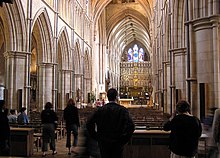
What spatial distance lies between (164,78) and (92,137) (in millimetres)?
17983

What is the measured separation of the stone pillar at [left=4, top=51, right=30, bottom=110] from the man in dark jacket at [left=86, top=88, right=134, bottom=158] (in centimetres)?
1381

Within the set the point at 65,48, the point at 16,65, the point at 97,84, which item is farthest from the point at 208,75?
the point at 97,84

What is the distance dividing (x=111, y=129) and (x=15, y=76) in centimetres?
1435

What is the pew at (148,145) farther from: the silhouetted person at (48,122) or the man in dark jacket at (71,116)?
the silhouetted person at (48,122)

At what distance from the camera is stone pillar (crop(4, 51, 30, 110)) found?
54.1ft

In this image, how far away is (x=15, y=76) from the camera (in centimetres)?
1678

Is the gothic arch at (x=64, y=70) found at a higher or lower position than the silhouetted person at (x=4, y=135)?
higher

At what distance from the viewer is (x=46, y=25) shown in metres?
21.4

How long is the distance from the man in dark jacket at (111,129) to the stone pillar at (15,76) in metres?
13.8

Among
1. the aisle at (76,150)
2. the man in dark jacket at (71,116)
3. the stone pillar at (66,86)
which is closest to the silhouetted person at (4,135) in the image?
the aisle at (76,150)

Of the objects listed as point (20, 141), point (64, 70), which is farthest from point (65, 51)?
point (20, 141)

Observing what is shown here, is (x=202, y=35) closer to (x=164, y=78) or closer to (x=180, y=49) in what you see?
(x=180, y=49)

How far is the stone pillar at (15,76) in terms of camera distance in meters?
16.5

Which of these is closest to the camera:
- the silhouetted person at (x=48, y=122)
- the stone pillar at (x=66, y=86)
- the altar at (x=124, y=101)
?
the silhouetted person at (x=48, y=122)
